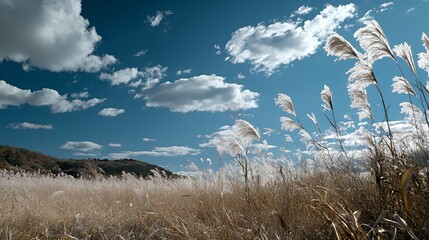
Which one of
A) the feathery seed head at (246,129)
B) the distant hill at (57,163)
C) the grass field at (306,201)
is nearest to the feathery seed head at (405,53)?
the grass field at (306,201)

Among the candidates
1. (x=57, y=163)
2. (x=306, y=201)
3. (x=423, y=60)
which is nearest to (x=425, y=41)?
(x=423, y=60)

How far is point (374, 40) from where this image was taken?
146 inches

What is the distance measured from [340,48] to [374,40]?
41cm

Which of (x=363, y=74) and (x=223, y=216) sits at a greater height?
(x=363, y=74)

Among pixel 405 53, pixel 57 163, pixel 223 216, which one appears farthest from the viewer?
pixel 57 163

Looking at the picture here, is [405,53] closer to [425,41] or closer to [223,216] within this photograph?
[425,41]

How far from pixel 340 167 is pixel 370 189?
3.86ft

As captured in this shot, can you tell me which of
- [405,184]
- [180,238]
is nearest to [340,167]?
[180,238]

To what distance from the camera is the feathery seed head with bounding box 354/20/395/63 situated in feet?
12.0

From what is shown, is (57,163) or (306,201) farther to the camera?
(57,163)

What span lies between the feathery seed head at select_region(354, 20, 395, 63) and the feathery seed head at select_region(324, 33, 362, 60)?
163mm

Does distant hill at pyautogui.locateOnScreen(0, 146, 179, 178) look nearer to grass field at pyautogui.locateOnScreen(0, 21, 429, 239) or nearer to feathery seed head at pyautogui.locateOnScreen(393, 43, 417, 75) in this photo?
grass field at pyautogui.locateOnScreen(0, 21, 429, 239)

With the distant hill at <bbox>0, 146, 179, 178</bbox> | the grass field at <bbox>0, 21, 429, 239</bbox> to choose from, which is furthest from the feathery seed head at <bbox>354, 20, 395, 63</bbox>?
the distant hill at <bbox>0, 146, 179, 178</bbox>

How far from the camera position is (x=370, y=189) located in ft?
13.4
